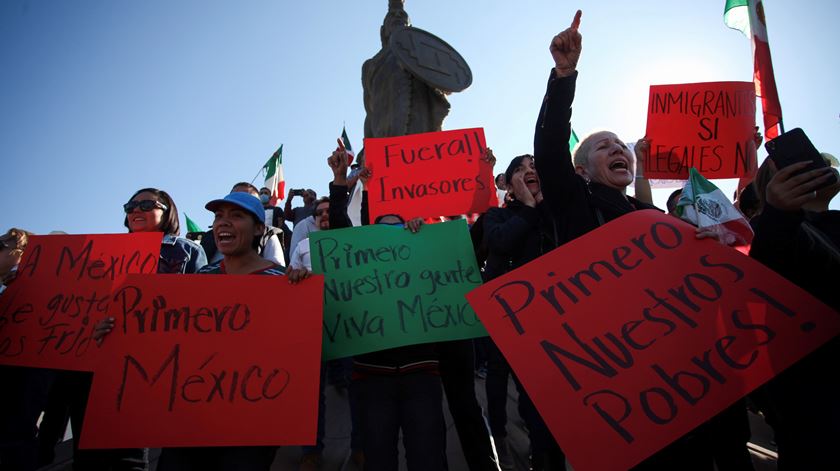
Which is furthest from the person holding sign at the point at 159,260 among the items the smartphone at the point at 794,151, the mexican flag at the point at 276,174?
the mexican flag at the point at 276,174

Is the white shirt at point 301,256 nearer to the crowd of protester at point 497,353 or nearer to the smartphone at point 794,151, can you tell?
the crowd of protester at point 497,353

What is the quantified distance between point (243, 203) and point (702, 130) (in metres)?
3.29

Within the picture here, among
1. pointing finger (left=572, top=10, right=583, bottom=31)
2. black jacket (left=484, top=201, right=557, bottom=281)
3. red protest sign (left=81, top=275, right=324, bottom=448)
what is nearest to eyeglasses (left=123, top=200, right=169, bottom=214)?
red protest sign (left=81, top=275, right=324, bottom=448)

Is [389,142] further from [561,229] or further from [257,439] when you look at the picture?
[257,439]

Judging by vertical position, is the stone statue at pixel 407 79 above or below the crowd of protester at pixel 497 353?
above

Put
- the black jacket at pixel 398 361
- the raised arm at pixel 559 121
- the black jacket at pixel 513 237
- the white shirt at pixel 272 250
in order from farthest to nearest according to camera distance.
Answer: the white shirt at pixel 272 250 → the black jacket at pixel 513 237 → the black jacket at pixel 398 361 → the raised arm at pixel 559 121

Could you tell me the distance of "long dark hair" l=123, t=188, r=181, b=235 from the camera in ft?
9.38

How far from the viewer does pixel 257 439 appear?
5.59 feet

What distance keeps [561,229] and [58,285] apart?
2635 mm

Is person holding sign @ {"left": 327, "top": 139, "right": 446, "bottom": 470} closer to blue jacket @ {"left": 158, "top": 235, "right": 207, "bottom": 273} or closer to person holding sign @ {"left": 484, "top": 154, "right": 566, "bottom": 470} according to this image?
person holding sign @ {"left": 484, "top": 154, "right": 566, "bottom": 470}

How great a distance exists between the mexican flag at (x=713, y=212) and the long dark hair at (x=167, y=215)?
9.61 feet

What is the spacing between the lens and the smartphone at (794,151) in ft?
4.45

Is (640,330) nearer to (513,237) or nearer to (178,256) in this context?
(513,237)

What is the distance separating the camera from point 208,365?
181 centimetres
